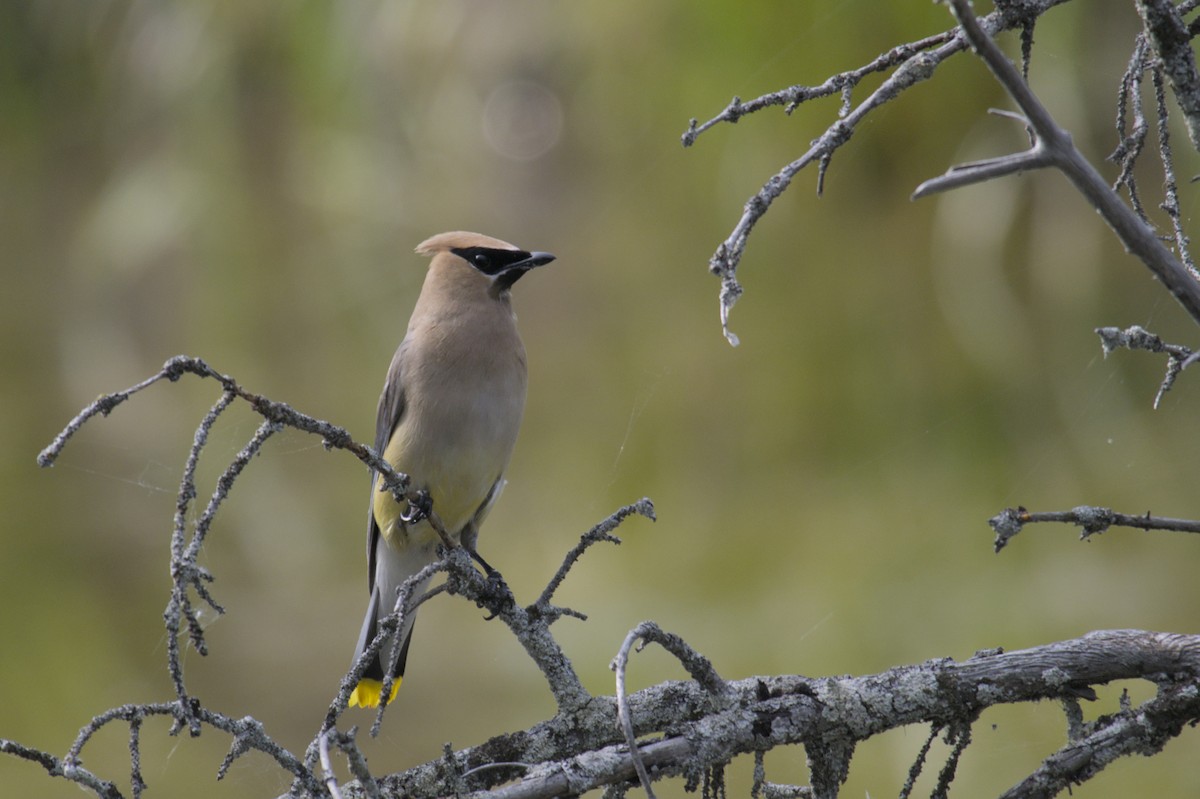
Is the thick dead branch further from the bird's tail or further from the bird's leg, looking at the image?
the bird's tail

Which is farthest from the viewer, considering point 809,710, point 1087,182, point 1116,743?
point 809,710

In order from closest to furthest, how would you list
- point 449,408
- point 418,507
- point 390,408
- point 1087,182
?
point 1087,182 → point 418,507 → point 449,408 → point 390,408

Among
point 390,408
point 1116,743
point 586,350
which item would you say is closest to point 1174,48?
point 1116,743

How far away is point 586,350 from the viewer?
5.35 meters

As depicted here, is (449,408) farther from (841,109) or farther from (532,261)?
(841,109)

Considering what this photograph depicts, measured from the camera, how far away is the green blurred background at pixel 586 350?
422cm

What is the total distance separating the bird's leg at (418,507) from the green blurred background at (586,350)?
4.25 ft

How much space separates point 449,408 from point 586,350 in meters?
2.69

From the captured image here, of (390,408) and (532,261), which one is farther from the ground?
(532,261)

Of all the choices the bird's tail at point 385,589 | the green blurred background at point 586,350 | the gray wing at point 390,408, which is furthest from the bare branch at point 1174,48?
the green blurred background at point 586,350

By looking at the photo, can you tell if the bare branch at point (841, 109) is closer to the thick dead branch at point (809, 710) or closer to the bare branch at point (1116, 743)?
the thick dead branch at point (809, 710)

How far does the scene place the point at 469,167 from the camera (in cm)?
541

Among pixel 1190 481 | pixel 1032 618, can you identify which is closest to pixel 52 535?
pixel 1032 618

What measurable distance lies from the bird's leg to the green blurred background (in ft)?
4.25
